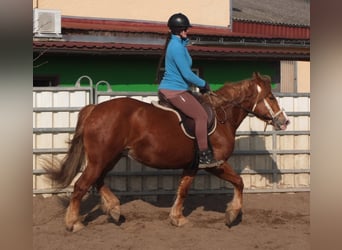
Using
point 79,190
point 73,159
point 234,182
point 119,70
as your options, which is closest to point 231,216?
point 234,182

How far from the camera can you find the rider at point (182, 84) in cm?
558

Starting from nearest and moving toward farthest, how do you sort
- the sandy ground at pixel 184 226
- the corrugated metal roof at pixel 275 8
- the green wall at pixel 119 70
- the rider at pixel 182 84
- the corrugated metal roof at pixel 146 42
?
the sandy ground at pixel 184 226 → the rider at pixel 182 84 → the corrugated metal roof at pixel 146 42 → the green wall at pixel 119 70 → the corrugated metal roof at pixel 275 8

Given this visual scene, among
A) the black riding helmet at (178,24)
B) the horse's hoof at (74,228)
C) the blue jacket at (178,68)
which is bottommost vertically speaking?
the horse's hoof at (74,228)

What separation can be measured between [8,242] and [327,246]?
63 centimetres

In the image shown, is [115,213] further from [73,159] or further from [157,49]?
[157,49]

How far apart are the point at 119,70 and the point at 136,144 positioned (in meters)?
6.92

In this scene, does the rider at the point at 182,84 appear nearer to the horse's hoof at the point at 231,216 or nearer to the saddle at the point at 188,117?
the saddle at the point at 188,117

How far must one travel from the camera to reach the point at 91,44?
11500 mm

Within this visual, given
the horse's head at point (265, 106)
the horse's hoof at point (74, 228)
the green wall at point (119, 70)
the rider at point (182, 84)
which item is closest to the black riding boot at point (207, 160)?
the rider at point (182, 84)

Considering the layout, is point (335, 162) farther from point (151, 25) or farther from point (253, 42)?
point (151, 25)

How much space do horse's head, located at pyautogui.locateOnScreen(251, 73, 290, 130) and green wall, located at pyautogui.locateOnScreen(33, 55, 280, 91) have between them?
5840 mm

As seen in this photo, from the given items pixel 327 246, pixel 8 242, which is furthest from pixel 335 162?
pixel 8 242

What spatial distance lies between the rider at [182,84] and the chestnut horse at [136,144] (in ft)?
0.50

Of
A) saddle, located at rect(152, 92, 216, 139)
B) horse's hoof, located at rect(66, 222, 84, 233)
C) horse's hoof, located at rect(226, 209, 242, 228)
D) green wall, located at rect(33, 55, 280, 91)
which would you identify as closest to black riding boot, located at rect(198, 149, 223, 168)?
saddle, located at rect(152, 92, 216, 139)
